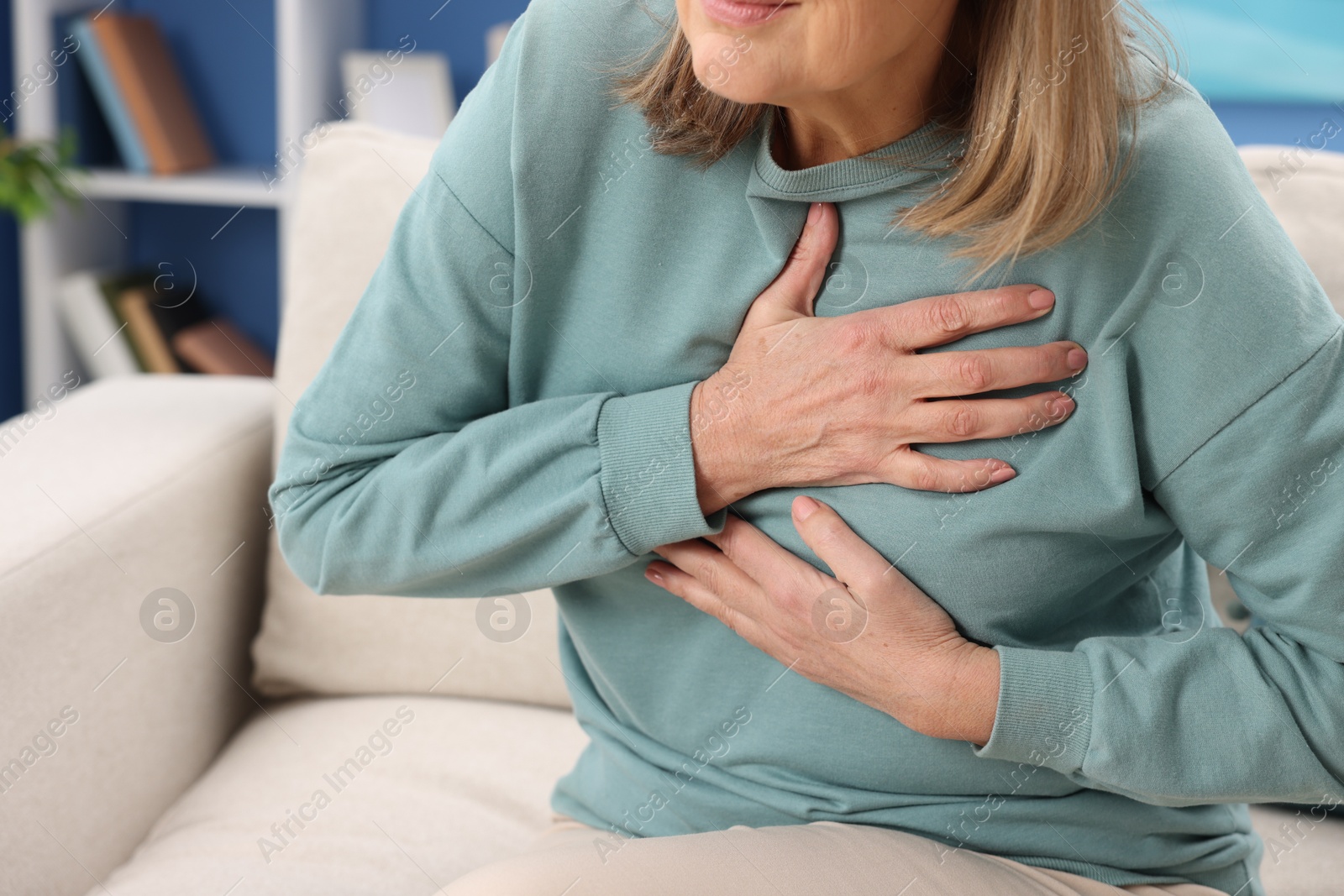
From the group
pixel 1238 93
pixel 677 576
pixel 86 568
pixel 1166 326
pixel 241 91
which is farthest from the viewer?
pixel 241 91

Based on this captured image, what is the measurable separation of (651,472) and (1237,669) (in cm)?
42

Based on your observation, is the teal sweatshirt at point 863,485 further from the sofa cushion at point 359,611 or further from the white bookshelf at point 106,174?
the white bookshelf at point 106,174

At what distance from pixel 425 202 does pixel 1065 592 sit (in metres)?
0.55

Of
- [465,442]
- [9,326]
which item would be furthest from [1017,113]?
[9,326]

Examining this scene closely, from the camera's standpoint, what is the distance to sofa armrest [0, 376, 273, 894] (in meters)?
1.02

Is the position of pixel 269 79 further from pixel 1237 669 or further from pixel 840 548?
pixel 1237 669

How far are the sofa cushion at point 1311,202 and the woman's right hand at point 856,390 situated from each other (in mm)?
517

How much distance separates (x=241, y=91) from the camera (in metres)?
2.64

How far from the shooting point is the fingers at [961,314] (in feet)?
2.56

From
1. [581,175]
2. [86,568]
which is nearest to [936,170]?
[581,175]

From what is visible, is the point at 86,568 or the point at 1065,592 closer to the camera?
the point at 1065,592

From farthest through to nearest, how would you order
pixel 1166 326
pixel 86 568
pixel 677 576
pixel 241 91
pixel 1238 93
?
1. pixel 241 91
2. pixel 1238 93
3. pixel 86 568
4. pixel 677 576
5. pixel 1166 326

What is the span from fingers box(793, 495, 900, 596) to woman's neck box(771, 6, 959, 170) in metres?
0.25

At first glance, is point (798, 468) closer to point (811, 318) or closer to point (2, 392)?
point (811, 318)
